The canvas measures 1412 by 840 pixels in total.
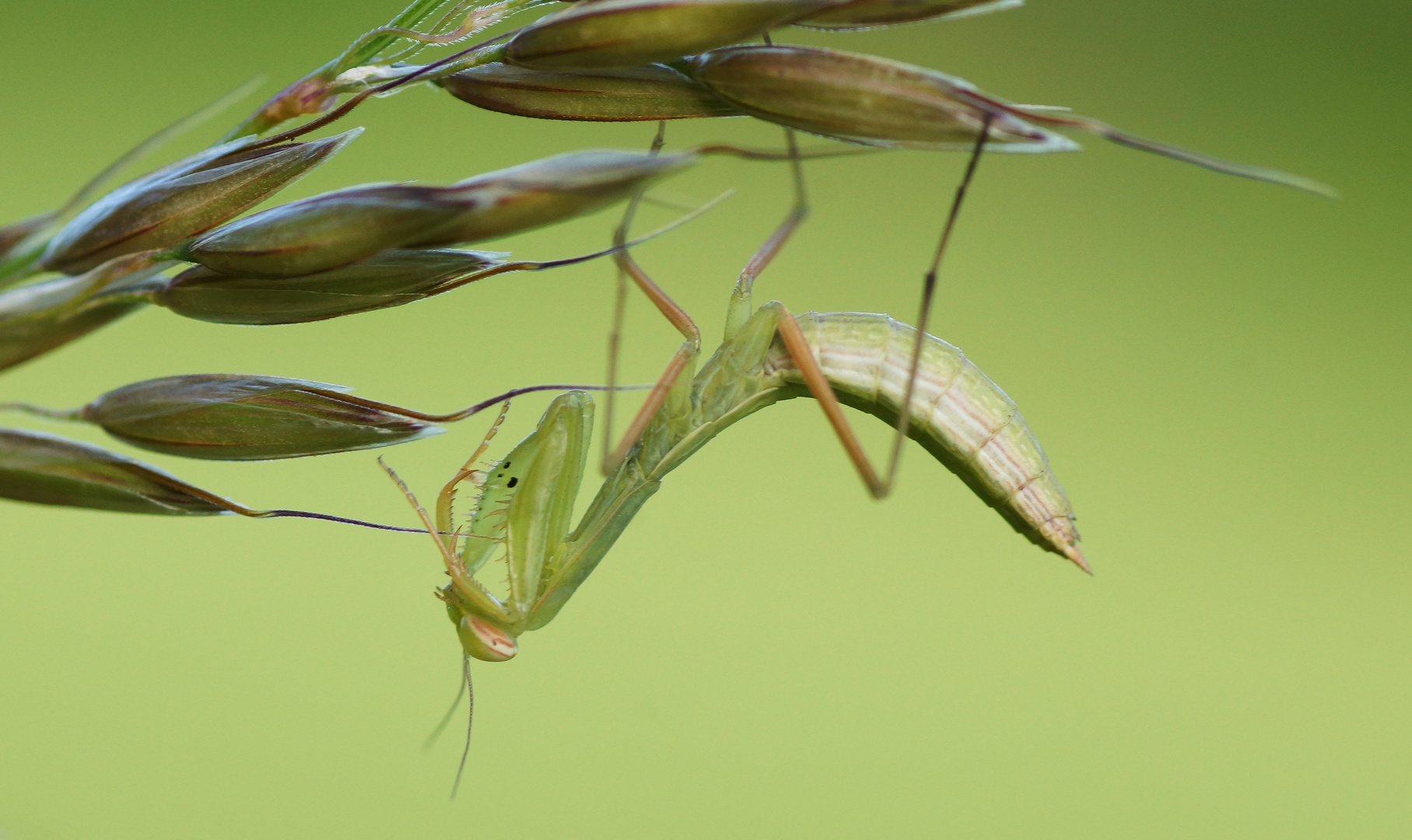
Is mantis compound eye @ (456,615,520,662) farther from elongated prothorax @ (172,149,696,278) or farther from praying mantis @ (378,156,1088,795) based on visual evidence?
elongated prothorax @ (172,149,696,278)

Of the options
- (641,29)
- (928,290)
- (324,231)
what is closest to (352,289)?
(324,231)

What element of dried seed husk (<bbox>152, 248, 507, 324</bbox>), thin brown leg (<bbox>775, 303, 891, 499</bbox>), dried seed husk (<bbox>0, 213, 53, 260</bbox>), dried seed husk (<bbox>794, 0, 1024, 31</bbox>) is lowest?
dried seed husk (<bbox>0, 213, 53, 260</bbox>)

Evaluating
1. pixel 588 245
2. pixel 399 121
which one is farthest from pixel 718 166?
pixel 399 121

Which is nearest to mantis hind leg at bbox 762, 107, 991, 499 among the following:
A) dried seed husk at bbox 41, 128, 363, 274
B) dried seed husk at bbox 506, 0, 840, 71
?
dried seed husk at bbox 506, 0, 840, 71

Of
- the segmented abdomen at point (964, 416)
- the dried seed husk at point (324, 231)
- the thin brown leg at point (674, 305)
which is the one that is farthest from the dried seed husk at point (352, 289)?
the segmented abdomen at point (964, 416)

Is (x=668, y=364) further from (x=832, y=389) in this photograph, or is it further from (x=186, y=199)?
(x=186, y=199)

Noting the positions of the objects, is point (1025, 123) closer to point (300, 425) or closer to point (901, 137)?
point (901, 137)
